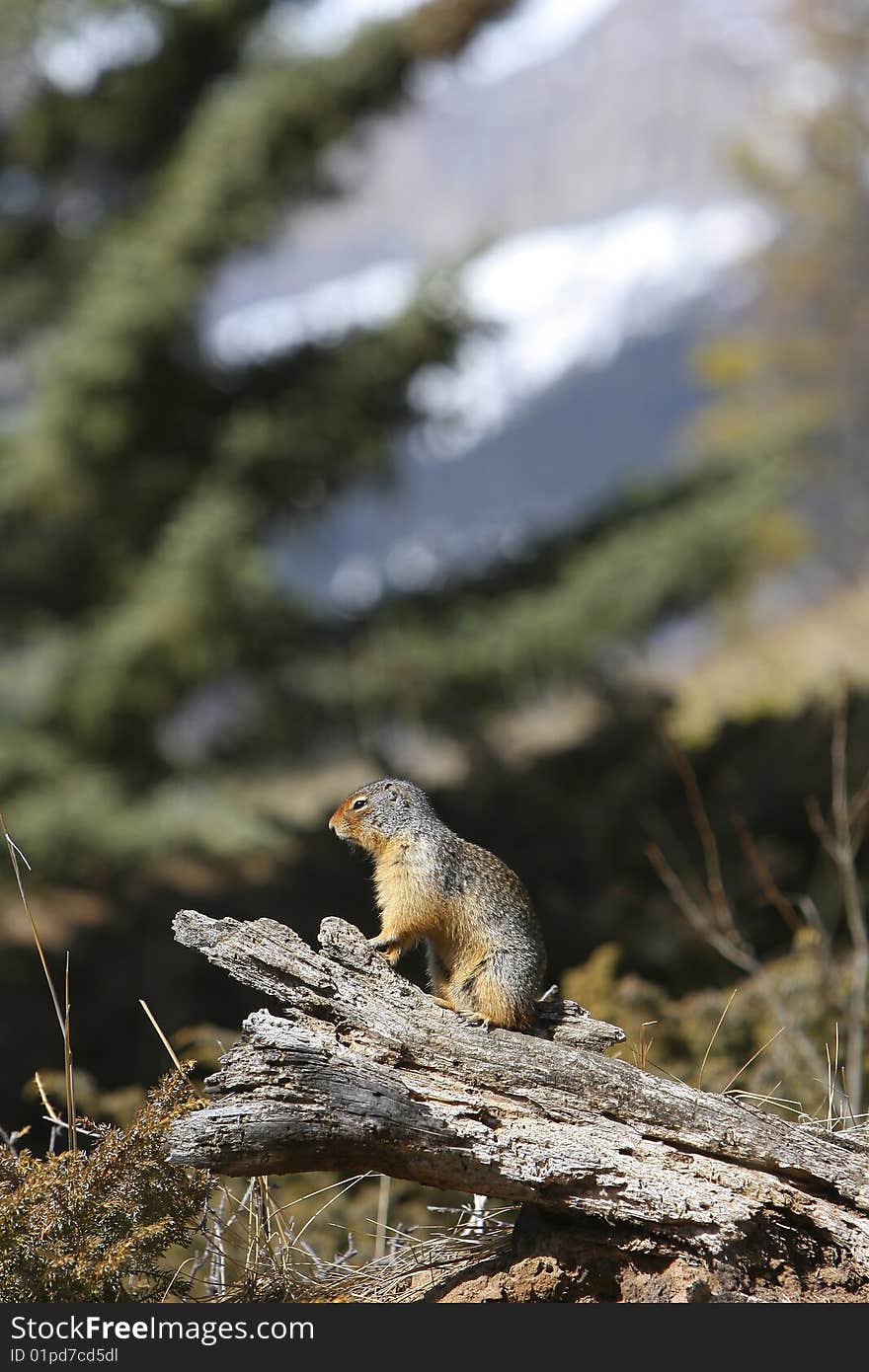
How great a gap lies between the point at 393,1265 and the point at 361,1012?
2.55 ft

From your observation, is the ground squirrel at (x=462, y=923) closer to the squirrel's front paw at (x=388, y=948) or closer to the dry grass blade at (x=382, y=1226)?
the squirrel's front paw at (x=388, y=948)

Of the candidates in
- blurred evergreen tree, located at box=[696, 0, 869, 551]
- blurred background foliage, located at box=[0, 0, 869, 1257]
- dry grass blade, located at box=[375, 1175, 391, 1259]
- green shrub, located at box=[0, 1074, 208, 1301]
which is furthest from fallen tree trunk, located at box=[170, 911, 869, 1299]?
blurred evergreen tree, located at box=[696, 0, 869, 551]

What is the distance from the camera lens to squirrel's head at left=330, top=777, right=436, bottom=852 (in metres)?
3.07

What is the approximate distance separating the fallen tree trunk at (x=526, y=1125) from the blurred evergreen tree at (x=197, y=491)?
6.33m

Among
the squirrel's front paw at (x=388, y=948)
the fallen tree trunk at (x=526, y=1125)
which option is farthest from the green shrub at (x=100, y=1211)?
the squirrel's front paw at (x=388, y=948)

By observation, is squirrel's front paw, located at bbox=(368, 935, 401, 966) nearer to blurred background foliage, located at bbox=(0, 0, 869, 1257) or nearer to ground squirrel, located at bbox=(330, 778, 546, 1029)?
ground squirrel, located at bbox=(330, 778, 546, 1029)

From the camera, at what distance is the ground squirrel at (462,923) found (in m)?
2.80

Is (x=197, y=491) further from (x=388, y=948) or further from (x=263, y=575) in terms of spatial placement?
(x=388, y=948)

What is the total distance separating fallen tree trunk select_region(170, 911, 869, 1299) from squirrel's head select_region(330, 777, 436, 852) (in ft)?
1.29

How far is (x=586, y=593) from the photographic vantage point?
9.64 m

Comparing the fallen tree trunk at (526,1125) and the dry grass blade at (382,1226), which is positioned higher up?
the fallen tree trunk at (526,1125)

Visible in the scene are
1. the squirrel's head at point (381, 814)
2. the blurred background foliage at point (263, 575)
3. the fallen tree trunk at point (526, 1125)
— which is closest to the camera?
the fallen tree trunk at point (526, 1125)

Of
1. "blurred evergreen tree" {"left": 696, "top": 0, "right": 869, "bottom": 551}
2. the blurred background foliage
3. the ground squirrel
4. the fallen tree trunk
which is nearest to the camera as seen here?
the fallen tree trunk

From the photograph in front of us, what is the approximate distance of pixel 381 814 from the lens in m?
3.12
